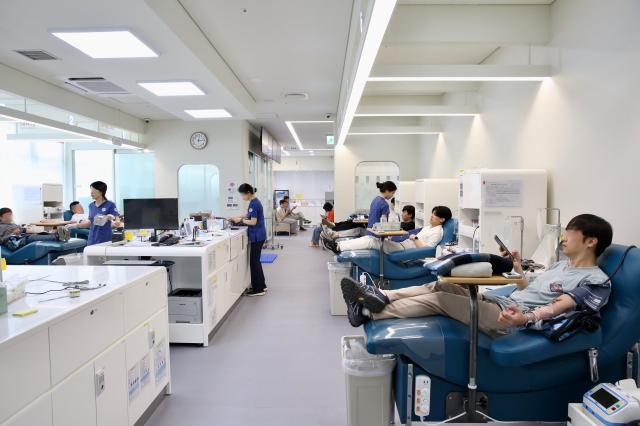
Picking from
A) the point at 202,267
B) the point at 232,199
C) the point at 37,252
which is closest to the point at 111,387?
the point at 202,267

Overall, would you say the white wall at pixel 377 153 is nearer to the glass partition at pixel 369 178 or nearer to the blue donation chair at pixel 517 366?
the glass partition at pixel 369 178

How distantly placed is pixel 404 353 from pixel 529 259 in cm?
223

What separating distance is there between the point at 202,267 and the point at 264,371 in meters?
1.15

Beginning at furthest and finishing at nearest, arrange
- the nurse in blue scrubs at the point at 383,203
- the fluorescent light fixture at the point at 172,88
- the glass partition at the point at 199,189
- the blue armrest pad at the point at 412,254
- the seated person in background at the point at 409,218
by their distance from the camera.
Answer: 1. the glass partition at the point at 199,189
2. the seated person in background at the point at 409,218
3. the nurse in blue scrubs at the point at 383,203
4. the fluorescent light fixture at the point at 172,88
5. the blue armrest pad at the point at 412,254

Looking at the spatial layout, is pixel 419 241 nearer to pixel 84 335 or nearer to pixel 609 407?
pixel 609 407

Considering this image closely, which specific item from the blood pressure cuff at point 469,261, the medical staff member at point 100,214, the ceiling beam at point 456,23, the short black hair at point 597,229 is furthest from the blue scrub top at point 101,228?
the short black hair at point 597,229

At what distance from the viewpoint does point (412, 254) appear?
4492 millimetres

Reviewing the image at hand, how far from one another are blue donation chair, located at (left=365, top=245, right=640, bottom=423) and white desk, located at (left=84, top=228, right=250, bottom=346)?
2210 mm

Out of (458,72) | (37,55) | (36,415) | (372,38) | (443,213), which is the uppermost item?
(37,55)

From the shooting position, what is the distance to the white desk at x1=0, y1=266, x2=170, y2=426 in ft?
4.83

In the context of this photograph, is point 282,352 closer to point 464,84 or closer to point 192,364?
point 192,364

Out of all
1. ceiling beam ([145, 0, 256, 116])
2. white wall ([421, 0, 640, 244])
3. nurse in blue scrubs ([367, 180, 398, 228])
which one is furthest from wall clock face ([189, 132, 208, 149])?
white wall ([421, 0, 640, 244])

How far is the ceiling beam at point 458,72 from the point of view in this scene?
354 cm

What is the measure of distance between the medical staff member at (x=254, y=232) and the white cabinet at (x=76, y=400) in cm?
361
